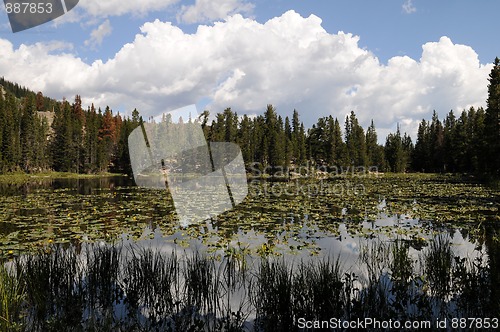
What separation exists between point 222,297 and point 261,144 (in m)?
79.7

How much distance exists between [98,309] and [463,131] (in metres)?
85.3

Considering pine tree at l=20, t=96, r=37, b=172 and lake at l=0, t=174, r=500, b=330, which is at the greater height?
pine tree at l=20, t=96, r=37, b=172

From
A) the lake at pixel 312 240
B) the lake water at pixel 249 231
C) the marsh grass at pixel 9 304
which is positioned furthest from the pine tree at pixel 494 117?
the marsh grass at pixel 9 304

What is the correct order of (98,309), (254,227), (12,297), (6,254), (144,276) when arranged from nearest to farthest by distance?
(12,297) < (98,309) < (144,276) < (6,254) < (254,227)

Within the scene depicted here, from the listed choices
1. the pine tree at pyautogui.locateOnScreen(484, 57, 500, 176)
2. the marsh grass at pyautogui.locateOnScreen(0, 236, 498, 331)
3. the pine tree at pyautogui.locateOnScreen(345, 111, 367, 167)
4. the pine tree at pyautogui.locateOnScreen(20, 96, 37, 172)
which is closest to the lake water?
the marsh grass at pyautogui.locateOnScreen(0, 236, 498, 331)

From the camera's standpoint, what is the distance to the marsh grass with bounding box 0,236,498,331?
5461 millimetres

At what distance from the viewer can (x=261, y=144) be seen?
3381 inches

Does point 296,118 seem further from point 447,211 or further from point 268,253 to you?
point 268,253

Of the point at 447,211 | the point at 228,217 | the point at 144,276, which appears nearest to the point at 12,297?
the point at 144,276

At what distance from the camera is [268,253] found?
378 inches

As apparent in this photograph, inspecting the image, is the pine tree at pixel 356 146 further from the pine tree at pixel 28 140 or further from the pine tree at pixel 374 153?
the pine tree at pixel 28 140

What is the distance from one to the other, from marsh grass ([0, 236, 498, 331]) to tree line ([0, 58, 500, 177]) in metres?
→ 55.4

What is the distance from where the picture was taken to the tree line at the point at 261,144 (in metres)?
69.9

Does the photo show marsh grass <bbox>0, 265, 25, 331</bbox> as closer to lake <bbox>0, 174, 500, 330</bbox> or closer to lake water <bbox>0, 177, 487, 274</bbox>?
lake <bbox>0, 174, 500, 330</bbox>
